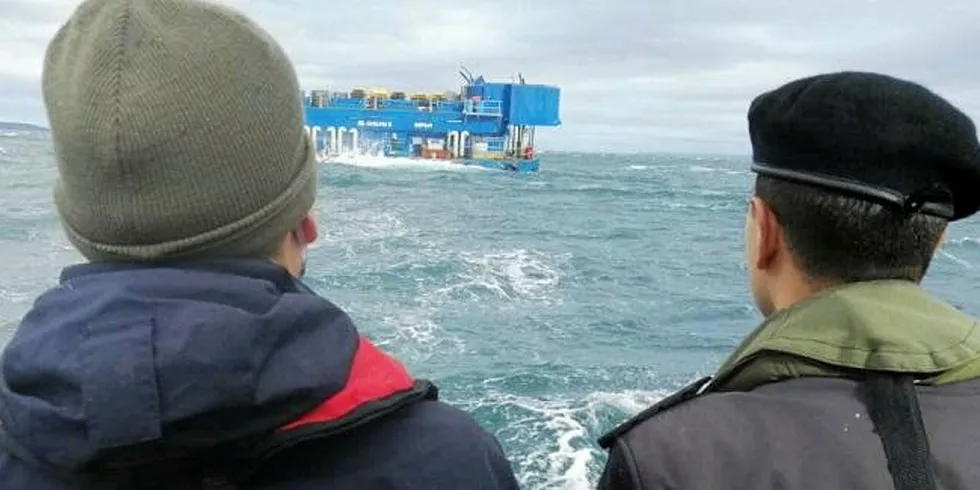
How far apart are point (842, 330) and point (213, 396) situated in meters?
0.80

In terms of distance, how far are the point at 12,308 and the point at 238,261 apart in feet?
33.9

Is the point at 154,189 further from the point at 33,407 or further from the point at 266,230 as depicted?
the point at 33,407

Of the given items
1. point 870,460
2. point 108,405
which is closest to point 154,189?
point 108,405

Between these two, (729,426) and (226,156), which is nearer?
(226,156)

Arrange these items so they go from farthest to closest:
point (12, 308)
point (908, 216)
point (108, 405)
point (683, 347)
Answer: point (683, 347), point (12, 308), point (908, 216), point (108, 405)

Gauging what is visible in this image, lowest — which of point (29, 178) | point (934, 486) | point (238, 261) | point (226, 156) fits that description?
point (29, 178)

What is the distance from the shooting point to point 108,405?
3.05 feet

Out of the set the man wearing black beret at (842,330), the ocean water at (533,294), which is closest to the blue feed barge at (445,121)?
the ocean water at (533,294)

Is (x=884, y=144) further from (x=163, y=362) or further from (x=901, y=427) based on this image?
(x=163, y=362)

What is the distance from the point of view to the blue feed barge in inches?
1779

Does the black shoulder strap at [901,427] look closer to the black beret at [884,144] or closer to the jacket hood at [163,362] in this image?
the black beret at [884,144]

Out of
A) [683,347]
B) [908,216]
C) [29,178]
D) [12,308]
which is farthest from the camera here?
[29,178]

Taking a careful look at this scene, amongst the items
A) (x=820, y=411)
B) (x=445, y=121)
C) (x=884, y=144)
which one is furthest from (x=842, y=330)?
(x=445, y=121)

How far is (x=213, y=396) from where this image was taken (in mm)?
963
